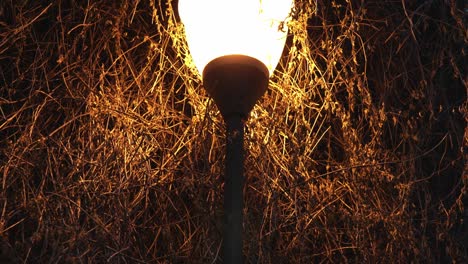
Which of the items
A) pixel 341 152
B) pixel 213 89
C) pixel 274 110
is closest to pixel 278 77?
pixel 274 110

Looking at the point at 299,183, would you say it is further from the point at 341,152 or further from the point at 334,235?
the point at 341,152

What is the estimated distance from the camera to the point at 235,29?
7.10 feet

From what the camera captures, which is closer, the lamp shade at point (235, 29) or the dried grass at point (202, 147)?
the lamp shade at point (235, 29)

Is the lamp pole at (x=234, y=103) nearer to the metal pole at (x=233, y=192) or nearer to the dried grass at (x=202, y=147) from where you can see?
the metal pole at (x=233, y=192)

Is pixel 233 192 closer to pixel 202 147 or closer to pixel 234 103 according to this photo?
pixel 234 103

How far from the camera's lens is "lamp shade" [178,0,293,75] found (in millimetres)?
2148

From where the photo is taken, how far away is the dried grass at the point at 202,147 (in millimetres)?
2635

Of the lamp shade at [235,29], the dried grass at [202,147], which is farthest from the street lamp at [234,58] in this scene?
the dried grass at [202,147]

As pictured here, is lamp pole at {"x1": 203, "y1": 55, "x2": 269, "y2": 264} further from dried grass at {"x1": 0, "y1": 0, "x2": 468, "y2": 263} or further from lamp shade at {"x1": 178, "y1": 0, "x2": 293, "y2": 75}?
dried grass at {"x1": 0, "y1": 0, "x2": 468, "y2": 263}

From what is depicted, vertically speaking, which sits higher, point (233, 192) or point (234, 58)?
point (234, 58)

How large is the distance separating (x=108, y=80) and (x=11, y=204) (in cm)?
72

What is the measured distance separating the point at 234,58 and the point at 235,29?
104mm

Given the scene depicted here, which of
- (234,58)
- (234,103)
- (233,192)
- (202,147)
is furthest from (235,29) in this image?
(202,147)

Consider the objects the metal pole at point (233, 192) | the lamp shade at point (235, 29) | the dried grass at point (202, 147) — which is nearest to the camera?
the metal pole at point (233, 192)
